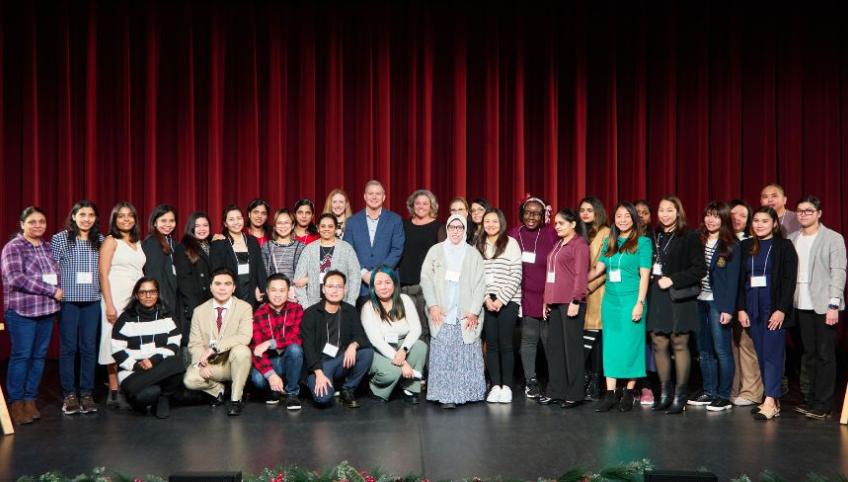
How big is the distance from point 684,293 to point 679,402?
66 cm

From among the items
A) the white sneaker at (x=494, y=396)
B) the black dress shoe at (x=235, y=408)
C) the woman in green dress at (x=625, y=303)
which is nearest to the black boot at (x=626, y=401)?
the woman in green dress at (x=625, y=303)

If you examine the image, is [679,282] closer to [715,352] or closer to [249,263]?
[715,352]

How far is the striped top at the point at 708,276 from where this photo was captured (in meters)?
4.60

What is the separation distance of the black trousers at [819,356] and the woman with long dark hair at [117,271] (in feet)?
13.7

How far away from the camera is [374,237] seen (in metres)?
5.21

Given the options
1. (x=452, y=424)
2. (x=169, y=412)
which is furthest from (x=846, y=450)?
(x=169, y=412)

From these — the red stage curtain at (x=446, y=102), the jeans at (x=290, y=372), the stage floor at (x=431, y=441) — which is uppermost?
the red stage curtain at (x=446, y=102)

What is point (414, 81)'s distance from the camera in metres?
6.95

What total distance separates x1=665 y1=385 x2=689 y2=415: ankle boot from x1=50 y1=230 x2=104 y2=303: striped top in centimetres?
359

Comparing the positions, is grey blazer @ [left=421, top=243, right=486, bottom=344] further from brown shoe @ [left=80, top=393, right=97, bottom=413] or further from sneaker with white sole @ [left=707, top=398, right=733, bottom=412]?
brown shoe @ [left=80, top=393, right=97, bottom=413]

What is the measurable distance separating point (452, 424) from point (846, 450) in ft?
6.59

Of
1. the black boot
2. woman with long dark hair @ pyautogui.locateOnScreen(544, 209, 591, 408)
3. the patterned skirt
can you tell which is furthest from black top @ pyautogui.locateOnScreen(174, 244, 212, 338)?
the black boot

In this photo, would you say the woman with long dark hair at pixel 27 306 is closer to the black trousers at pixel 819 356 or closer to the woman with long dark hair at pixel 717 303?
the woman with long dark hair at pixel 717 303

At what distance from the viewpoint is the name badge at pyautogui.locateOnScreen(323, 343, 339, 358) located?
4676 millimetres
